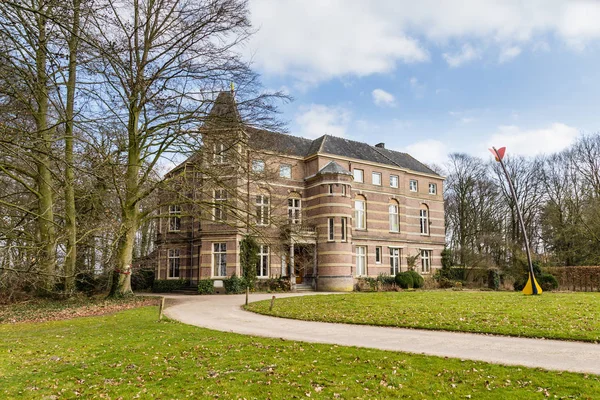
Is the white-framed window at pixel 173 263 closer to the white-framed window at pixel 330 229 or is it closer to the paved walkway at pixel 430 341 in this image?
the white-framed window at pixel 330 229

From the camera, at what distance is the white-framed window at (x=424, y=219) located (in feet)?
113

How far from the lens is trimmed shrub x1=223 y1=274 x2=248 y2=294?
80.5 ft

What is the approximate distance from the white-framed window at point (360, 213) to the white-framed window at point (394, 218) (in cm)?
264

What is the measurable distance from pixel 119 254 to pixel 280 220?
7.05 m

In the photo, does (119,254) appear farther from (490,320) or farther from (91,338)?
(490,320)

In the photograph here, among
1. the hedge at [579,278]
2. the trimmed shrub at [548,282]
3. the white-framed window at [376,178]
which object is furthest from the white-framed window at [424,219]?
the trimmed shrub at [548,282]

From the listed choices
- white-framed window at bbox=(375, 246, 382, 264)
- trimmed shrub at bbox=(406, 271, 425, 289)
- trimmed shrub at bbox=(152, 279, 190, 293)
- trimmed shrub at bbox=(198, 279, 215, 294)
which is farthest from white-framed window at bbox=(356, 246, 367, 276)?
trimmed shrub at bbox=(152, 279, 190, 293)

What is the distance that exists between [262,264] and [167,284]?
21.5 feet

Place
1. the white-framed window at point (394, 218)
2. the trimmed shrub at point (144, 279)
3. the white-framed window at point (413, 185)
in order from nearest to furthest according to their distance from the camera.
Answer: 1. the trimmed shrub at point (144, 279)
2. the white-framed window at point (394, 218)
3. the white-framed window at point (413, 185)

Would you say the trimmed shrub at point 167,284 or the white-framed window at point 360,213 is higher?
the white-framed window at point 360,213

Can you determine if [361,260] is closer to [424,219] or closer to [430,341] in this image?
[424,219]

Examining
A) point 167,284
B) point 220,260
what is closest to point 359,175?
point 220,260

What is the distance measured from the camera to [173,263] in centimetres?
2838

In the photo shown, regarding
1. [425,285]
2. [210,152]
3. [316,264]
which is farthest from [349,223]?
[210,152]
